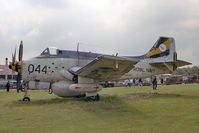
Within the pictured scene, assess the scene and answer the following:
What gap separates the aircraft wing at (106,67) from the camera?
49.8 ft

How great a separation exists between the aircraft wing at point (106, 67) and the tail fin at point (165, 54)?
489cm

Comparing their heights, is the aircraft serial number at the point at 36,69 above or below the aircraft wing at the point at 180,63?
below

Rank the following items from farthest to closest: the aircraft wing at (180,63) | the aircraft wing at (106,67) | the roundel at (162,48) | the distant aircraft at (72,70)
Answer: the roundel at (162,48)
the aircraft wing at (180,63)
the distant aircraft at (72,70)
the aircraft wing at (106,67)

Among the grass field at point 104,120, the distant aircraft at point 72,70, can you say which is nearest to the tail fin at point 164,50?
the distant aircraft at point 72,70

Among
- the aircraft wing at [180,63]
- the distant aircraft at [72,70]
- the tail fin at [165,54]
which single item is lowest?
the distant aircraft at [72,70]

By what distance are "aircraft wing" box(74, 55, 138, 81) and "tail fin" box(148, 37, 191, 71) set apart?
4.89 m

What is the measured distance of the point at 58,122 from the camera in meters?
11.1

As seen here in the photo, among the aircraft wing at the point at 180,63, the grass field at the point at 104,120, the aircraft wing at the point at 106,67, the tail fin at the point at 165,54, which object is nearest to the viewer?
the grass field at the point at 104,120

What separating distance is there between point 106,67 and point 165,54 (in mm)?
7605

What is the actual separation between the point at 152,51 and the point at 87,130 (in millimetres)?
14543

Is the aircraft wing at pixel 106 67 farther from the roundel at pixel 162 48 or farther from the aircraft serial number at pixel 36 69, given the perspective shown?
the roundel at pixel 162 48

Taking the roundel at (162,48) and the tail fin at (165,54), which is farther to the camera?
the roundel at (162,48)

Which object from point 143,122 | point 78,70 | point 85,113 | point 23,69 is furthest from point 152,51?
point 143,122

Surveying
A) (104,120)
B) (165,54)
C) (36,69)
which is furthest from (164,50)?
(104,120)
